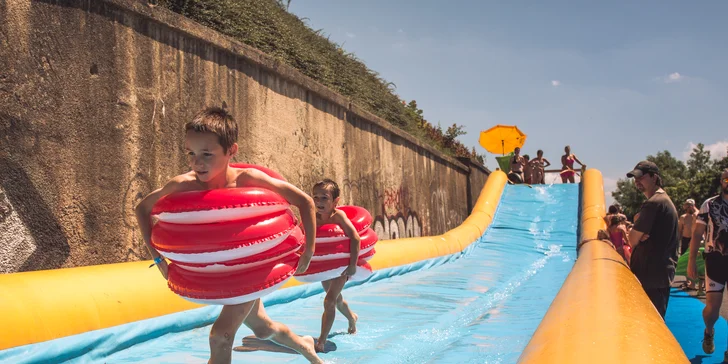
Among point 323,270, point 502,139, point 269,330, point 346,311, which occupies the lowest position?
point 346,311

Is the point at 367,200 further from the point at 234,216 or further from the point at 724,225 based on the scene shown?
the point at 234,216

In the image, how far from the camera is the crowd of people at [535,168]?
15.9 meters

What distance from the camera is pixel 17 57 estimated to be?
12.6 ft

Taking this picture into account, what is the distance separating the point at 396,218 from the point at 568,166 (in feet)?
23.4

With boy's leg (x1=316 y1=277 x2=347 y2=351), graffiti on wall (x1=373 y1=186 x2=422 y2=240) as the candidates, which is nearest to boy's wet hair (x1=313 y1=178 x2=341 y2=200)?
boy's leg (x1=316 y1=277 x2=347 y2=351)

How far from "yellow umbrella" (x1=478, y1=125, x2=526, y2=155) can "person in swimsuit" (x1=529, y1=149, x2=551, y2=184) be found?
323 centimetres

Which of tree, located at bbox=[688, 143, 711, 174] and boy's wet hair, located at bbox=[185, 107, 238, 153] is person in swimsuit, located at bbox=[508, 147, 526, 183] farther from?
tree, located at bbox=[688, 143, 711, 174]

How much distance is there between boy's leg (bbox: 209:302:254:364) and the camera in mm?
2449

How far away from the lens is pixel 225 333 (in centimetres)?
246

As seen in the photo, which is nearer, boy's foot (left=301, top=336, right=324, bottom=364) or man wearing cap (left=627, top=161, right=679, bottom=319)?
boy's foot (left=301, top=336, right=324, bottom=364)

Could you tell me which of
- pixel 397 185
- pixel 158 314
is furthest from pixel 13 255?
pixel 397 185

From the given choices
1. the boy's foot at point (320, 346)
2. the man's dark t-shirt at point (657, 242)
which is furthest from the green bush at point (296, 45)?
the man's dark t-shirt at point (657, 242)

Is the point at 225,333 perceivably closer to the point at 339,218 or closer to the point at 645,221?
the point at 339,218

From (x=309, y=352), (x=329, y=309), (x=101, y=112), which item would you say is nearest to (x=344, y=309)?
(x=329, y=309)
